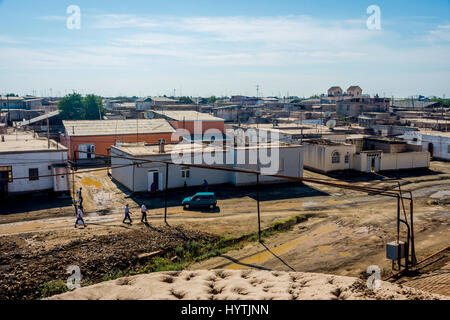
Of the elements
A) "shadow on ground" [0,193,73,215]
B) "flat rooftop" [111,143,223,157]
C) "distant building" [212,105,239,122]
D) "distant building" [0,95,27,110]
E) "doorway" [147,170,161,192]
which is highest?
"distant building" [0,95,27,110]

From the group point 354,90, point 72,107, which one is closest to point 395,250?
point 72,107

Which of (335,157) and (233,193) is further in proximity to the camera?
(335,157)

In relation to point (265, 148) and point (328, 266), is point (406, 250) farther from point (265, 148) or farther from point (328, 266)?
point (265, 148)

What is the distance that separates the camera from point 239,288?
1099 centimetres

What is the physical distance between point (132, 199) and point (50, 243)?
910 centimetres

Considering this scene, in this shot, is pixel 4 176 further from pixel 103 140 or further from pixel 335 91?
pixel 335 91

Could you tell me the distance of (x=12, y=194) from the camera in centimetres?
2586

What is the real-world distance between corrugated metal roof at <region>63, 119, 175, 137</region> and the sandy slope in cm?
3169

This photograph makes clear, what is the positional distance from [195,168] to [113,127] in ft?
60.5

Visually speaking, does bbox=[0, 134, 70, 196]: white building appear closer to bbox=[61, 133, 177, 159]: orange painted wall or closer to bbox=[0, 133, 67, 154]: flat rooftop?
bbox=[0, 133, 67, 154]: flat rooftop

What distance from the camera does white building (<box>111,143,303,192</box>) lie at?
89.8 ft

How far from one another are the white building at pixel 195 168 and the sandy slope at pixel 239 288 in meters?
15.3

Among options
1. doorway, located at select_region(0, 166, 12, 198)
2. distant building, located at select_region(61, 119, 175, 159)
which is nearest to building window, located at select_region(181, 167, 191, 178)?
doorway, located at select_region(0, 166, 12, 198)
